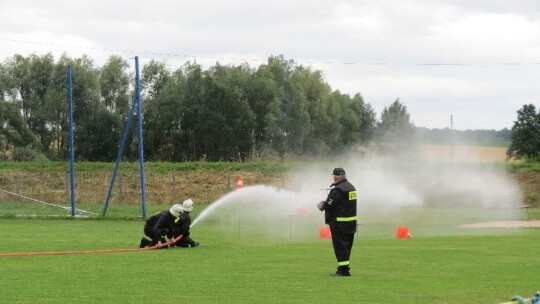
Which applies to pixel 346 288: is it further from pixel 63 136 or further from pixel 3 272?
pixel 63 136

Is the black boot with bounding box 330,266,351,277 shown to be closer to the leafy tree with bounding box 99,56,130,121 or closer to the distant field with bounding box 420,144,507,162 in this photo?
the distant field with bounding box 420,144,507,162

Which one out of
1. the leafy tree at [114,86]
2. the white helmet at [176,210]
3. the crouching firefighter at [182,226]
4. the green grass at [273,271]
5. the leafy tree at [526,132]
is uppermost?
the leafy tree at [114,86]

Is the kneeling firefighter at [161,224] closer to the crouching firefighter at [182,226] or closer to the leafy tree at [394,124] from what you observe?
the crouching firefighter at [182,226]

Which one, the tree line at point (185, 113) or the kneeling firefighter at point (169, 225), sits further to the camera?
the tree line at point (185, 113)

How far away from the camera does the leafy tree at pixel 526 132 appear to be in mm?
113500

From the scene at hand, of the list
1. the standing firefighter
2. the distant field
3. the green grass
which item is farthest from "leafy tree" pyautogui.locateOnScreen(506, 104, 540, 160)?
the standing firefighter

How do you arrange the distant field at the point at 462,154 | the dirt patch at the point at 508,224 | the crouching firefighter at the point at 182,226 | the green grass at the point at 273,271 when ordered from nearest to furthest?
the green grass at the point at 273,271
the crouching firefighter at the point at 182,226
the dirt patch at the point at 508,224
the distant field at the point at 462,154

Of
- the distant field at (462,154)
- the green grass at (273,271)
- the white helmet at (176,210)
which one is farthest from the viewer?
the distant field at (462,154)

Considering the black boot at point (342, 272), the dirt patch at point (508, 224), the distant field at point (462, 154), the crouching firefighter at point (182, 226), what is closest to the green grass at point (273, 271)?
the black boot at point (342, 272)

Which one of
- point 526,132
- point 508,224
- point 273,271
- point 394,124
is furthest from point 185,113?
point 273,271

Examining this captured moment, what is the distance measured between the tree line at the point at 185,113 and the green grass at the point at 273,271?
224 feet

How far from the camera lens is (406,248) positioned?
29.1 m

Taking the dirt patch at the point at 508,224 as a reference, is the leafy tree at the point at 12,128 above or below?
above

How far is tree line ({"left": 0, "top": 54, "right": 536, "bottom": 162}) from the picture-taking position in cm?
10431
